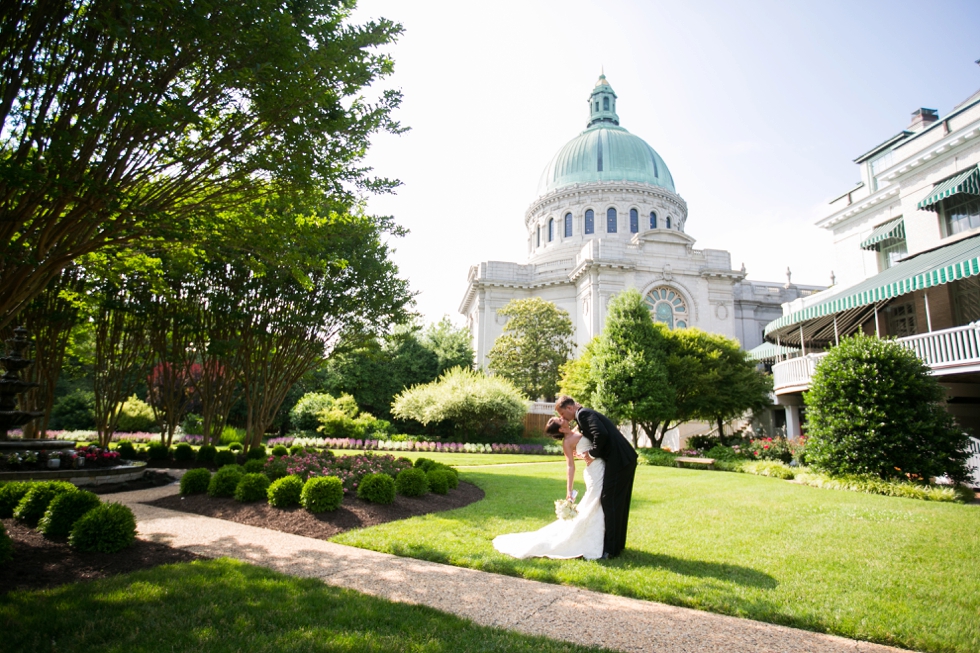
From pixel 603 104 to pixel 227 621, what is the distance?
68.2 metres

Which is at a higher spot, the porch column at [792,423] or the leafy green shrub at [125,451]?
the porch column at [792,423]

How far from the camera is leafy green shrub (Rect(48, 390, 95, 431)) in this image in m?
30.9

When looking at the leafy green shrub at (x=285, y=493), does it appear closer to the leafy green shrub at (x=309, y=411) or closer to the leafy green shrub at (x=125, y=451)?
the leafy green shrub at (x=125, y=451)

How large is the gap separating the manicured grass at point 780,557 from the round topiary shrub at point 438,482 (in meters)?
1.02

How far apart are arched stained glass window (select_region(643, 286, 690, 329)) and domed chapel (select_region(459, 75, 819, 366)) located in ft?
0.28

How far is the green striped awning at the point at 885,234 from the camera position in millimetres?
21406

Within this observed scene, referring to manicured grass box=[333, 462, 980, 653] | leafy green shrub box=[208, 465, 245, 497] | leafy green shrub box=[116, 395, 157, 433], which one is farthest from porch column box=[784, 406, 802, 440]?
leafy green shrub box=[116, 395, 157, 433]

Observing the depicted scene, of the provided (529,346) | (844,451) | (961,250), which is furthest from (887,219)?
(529,346)

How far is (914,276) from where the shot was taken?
15.6 meters

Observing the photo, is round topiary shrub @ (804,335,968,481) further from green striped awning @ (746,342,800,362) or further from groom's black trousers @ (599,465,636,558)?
green striped awning @ (746,342,800,362)

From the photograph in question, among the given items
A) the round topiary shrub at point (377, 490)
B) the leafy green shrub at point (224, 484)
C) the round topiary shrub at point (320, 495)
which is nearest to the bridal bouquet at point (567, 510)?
the round topiary shrub at point (377, 490)

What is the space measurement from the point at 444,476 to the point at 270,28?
800cm

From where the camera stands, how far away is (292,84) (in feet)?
21.7

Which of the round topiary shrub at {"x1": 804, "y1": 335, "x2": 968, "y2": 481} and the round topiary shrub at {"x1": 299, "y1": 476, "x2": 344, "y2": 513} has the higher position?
the round topiary shrub at {"x1": 804, "y1": 335, "x2": 968, "y2": 481}
